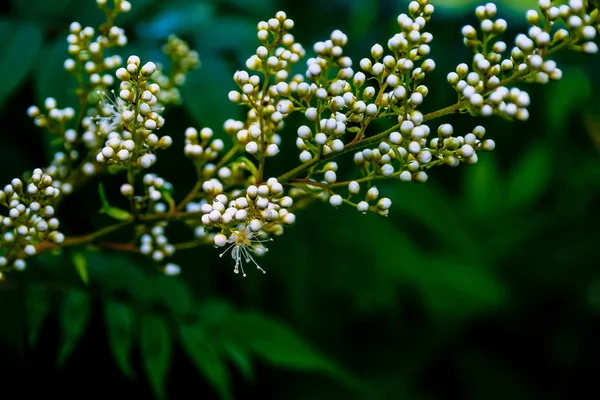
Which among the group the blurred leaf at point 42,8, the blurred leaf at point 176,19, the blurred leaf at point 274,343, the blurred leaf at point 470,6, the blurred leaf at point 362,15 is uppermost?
the blurred leaf at point 362,15

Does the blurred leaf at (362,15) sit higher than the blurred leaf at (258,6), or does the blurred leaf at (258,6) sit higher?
the blurred leaf at (362,15)

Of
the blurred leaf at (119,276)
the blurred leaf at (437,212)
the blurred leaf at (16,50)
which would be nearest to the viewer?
the blurred leaf at (16,50)

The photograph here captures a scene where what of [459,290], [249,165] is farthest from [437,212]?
[249,165]

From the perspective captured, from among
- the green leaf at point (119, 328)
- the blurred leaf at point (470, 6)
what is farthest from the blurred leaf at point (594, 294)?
the green leaf at point (119, 328)

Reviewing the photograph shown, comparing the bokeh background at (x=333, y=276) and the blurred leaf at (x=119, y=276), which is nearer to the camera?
the bokeh background at (x=333, y=276)

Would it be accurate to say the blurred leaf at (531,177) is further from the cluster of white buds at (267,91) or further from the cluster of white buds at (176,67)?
the cluster of white buds at (267,91)
